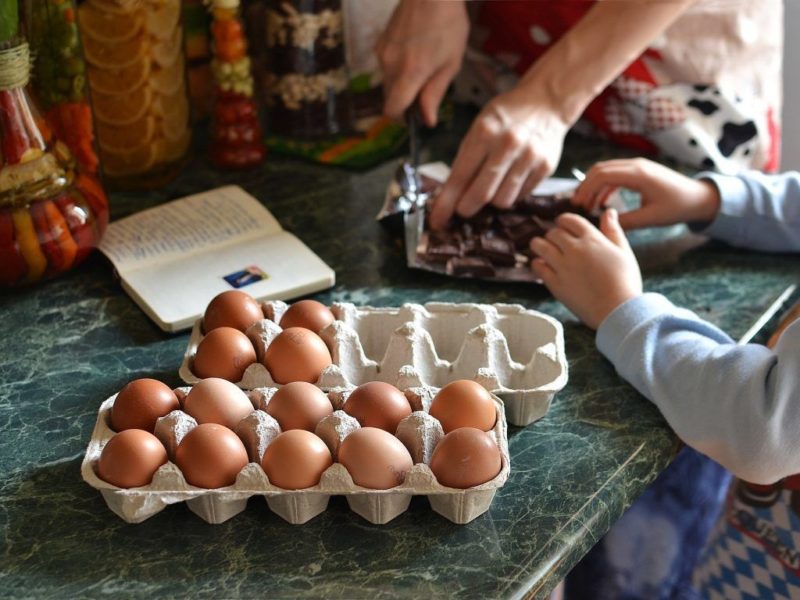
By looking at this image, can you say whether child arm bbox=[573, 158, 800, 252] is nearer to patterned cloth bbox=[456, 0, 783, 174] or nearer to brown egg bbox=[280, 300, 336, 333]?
patterned cloth bbox=[456, 0, 783, 174]

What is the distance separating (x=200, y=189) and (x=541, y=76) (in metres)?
0.57

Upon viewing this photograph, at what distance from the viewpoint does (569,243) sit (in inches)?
51.6

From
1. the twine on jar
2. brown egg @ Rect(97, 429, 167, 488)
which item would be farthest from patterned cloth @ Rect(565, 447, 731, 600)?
the twine on jar

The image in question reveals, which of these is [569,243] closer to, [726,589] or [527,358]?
[527,358]

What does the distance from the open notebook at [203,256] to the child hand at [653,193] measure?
42 centimetres

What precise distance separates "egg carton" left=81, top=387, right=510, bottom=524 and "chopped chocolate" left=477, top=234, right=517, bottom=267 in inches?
17.0

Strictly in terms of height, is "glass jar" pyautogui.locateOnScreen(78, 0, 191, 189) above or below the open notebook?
above

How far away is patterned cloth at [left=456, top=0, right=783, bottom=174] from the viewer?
5.34ft

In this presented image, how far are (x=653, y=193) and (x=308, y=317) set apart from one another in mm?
606

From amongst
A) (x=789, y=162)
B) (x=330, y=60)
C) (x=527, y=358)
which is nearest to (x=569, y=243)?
(x=527, y=358)

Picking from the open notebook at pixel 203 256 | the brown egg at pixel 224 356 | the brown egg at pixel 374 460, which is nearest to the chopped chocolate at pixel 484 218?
the open notebook at pixel 203 256

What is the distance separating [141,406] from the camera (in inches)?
38.2

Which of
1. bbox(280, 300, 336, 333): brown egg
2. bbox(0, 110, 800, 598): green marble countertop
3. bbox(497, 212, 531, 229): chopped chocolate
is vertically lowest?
bbox(0, 110, 800, 598): green marble countertop

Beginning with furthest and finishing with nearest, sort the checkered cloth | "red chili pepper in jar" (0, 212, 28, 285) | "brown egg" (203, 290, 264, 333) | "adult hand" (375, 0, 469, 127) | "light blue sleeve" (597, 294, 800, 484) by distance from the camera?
1. "adult hand" (375, 0, 469, 127)
2. the checkered cloth
3. "red chili pepper in jar" (0, 212, 28, 285)
4. "brown egg" (203, 290, 264, 333)
5. "light blue sleeve" (597, 294, 800, 484)
